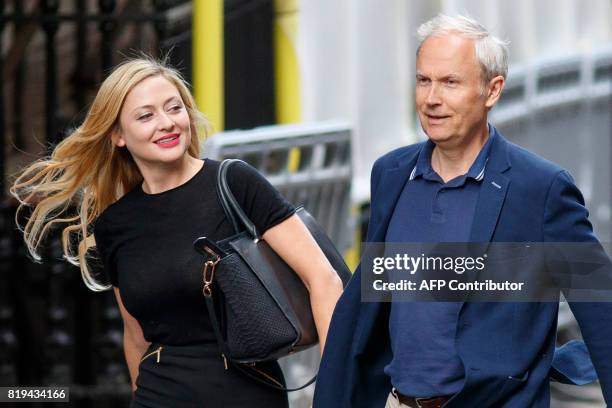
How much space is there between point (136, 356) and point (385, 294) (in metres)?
0.93

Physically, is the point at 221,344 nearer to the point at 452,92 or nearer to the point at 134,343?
the point at 134,343

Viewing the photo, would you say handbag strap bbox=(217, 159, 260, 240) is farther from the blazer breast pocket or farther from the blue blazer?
the blazer breast pocket

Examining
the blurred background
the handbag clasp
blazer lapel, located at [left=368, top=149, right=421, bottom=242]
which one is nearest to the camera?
blazer lapel, located at [left=368, top=149, right=421, bottom=242]

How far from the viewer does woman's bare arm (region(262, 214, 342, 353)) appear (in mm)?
4199

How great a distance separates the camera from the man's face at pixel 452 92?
12.4ft

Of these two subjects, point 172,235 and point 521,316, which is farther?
point 172,235

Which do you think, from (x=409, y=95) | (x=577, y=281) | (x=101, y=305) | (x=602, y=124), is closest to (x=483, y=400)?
(x=577, y=281)

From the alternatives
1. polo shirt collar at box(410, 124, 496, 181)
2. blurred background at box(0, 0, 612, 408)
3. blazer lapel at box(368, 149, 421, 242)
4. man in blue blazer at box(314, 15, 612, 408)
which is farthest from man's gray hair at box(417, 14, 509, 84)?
blurred background at box(0, 0, 612, 408)

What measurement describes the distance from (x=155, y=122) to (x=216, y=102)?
245 centimetres

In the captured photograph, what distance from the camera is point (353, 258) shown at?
7230mm

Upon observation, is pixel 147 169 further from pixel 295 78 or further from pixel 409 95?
pixel 409 95

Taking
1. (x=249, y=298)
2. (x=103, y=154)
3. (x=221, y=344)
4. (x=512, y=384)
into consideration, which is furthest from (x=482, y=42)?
(x=103, y=154)

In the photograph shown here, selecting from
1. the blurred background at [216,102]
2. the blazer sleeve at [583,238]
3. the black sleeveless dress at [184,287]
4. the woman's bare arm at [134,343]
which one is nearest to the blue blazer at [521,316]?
the blazer sleeve at [583,238]

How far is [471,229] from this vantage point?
12.3ft
